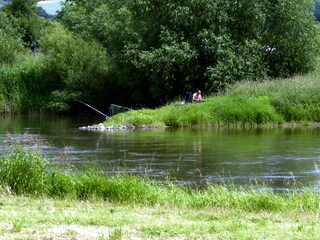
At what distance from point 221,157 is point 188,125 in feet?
52.1

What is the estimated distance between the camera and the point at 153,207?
12391 millimetres

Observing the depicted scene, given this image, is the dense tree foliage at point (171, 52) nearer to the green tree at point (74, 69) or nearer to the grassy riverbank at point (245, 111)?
the green tree at point (74, 69)

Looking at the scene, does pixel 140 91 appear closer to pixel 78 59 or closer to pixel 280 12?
pixel 78 59

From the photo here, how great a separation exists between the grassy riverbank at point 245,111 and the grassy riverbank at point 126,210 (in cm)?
2566

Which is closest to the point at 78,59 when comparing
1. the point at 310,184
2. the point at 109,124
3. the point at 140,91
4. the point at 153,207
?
the point at 140,91

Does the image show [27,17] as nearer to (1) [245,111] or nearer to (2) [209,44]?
(2) [209,44]

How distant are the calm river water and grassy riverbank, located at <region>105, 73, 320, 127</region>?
2.64 meters

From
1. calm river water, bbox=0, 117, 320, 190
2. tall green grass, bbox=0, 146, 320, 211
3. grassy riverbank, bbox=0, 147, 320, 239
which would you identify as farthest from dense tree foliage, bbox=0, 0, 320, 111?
grassy riverbank, bbox=0, 147, 320, 239

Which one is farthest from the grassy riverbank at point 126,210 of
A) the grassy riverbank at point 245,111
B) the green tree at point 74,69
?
the green tree at point 74,69

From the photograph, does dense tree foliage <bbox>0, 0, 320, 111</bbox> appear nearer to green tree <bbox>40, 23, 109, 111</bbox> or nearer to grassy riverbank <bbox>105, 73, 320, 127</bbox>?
green tree <bbox>40, 23, 109, 111</bbox>

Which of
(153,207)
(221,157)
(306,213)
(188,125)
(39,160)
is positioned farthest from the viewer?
(188,125)

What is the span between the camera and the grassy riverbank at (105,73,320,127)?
1608 inches

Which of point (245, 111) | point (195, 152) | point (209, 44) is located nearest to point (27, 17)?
point (209, 44)

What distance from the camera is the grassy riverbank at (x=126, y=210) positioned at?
30.7ft
